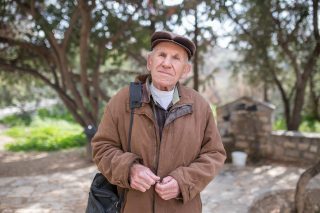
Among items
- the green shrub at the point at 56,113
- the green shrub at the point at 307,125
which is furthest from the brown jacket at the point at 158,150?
the green shrub at the point at 56,113

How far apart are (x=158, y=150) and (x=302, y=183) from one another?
132 inches

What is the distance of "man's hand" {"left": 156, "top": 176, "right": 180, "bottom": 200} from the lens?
1867mm

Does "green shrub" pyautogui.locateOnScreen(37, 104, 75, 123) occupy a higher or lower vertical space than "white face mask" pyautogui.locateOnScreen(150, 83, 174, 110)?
lower

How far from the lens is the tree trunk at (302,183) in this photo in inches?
181

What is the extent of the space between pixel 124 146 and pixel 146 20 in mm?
6159

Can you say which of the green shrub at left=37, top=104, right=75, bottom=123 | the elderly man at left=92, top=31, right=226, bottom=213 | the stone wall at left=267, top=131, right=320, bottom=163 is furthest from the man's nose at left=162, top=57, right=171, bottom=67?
the green shrub at left=37, top=104, right=75, bottom=123

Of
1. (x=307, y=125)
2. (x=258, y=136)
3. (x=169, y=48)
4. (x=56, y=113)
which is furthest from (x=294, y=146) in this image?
(x=56, y=113)

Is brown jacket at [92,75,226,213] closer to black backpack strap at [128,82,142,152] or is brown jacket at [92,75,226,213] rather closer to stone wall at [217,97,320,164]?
black backpack strap at [128,82,142,152]

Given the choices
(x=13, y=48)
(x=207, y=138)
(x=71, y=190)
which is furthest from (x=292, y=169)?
(x=13, y=48)

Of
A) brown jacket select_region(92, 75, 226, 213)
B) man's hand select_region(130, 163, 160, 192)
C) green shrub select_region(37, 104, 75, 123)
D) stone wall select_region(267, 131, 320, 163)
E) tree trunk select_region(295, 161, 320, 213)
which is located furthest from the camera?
green shrub select_region(37, 104, 75, 123)

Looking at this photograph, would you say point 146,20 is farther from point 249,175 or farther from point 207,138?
point 207,138

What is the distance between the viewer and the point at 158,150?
198 cm

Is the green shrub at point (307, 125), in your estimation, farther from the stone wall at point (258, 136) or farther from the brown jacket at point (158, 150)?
the brown jacket at point (158, 150)

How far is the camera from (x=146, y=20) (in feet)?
25.7
